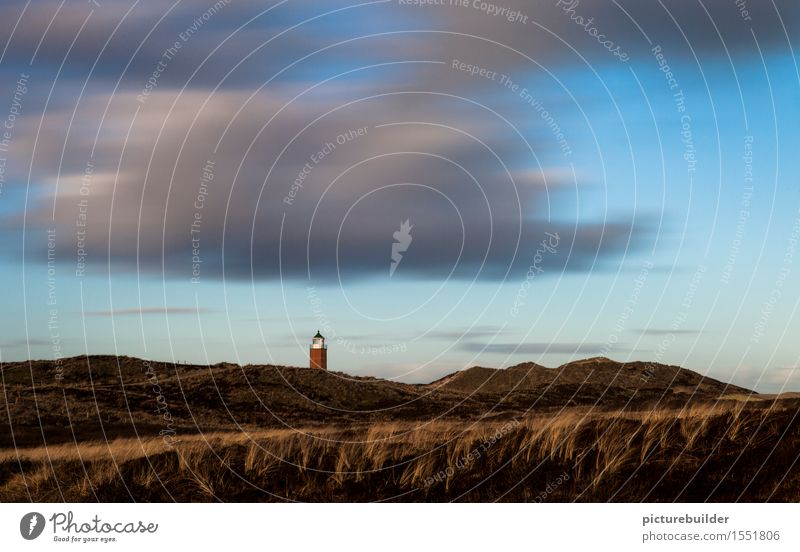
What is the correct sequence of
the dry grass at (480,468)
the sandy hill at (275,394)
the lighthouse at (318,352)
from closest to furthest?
1. the dry grass at (480,468)
2. the sandy hill at (275,394)
3. the lighthouse at (318,352)

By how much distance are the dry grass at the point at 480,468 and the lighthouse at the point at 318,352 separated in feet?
167

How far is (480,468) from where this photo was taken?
27.4m

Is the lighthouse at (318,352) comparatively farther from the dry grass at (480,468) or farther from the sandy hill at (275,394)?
the dry grass at (480,468)

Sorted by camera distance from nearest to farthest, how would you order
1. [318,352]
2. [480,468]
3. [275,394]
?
[480,468] < [275,394] < [318,352]

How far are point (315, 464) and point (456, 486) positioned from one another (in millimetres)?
3950

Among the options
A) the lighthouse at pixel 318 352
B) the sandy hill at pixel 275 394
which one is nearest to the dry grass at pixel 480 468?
the sandy hill at pixel 275 394

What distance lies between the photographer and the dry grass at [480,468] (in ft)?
86.1

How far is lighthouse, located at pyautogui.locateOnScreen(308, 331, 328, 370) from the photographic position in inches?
3196

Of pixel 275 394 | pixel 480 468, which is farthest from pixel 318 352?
pixel 480 468

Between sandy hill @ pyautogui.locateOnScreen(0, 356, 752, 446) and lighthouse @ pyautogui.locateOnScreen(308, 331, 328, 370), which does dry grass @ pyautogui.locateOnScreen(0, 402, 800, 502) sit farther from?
lighthouse @ pyautogui.locateOnScreen(308, 331, 328, 370)

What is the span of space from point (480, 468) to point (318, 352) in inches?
2190

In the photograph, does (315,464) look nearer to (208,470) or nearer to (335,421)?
(208,470)

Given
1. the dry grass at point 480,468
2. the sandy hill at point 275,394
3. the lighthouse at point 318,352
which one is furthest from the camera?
the lighthouse at point 318,352

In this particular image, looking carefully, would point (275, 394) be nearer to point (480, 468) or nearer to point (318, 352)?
point (318, 352)
